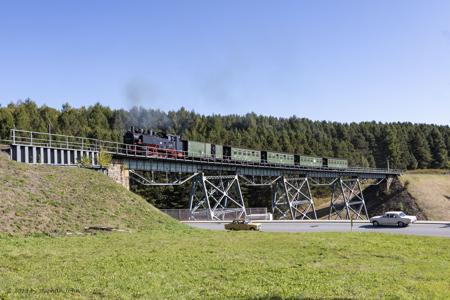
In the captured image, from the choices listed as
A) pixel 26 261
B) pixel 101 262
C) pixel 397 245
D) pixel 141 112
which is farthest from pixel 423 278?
pixel 141 112

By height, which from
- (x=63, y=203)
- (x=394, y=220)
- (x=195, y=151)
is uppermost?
(x=195, y=151)

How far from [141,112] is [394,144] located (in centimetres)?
8318

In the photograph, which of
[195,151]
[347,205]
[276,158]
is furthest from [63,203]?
[347,205]

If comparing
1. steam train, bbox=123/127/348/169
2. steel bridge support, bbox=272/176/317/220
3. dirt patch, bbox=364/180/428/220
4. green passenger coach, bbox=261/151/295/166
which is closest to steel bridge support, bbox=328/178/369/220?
dirt patch, bbox=364/180/428/220

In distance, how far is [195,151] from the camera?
176 feet

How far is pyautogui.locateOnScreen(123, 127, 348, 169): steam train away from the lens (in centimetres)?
4601

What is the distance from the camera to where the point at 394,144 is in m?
128

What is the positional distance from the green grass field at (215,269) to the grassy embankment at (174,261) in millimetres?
29

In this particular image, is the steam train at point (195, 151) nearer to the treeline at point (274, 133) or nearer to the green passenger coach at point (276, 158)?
the green passenger coach at point (276, 158)

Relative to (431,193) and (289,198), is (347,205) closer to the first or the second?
(289,198)

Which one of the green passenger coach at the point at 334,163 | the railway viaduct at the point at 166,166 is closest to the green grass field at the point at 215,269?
the railway viaduct at the point at 166,166

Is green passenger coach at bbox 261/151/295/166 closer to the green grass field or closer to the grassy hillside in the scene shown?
the grassy hillside

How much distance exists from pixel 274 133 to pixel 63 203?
368ft

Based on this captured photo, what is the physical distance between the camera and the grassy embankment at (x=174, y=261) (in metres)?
10.9
